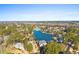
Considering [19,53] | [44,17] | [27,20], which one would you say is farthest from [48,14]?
[19,53]

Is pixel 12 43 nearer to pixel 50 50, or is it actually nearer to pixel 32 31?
pixel 32 31

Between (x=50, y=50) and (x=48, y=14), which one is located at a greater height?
Result: (x=48, y=14)

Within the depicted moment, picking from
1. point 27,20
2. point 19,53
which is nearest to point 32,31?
point 27,20

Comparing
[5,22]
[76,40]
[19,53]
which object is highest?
[5,22]

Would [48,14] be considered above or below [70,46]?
above

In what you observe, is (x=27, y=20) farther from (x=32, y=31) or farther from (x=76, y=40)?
(x=76, y=40)

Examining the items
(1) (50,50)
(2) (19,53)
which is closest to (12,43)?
(2) (19,53)
